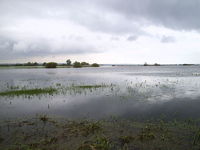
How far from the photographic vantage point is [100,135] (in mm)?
8117

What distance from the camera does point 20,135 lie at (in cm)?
818

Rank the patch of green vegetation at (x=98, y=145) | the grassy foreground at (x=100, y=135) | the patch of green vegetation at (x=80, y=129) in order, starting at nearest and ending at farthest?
the patch of green vegetation at (x=98, y=145) < the grassy foreground at (x=100, y=135) < the patch of green vegetation at (x=80, y=129)

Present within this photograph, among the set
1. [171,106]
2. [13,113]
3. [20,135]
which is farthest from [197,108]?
[13,113]

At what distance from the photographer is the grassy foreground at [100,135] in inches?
273

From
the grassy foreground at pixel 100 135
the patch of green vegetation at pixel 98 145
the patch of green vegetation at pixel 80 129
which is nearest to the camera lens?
the patch of green vegetation at pixel 98 145

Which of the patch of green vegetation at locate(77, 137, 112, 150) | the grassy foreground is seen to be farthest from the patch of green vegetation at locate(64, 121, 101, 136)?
the patch of green vegetation at locate(77, 137, 112, 150)

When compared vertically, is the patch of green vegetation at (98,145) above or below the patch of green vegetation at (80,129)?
above

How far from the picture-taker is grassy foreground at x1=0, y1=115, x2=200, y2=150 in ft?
22.8

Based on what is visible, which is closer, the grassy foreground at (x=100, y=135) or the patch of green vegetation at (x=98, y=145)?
the patch of green vegetation at (x=98, y=145)

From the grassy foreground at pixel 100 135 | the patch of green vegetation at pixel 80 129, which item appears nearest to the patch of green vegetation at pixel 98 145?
the grassy foreground at pixel 100 135

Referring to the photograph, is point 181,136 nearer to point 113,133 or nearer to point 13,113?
point 113,133

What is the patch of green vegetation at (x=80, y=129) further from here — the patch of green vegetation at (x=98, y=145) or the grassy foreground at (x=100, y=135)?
the patch of green vegetation at (x=98, y=145)

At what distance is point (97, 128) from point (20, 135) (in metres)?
4.19

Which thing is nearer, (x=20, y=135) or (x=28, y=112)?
(x=20, y=135)
